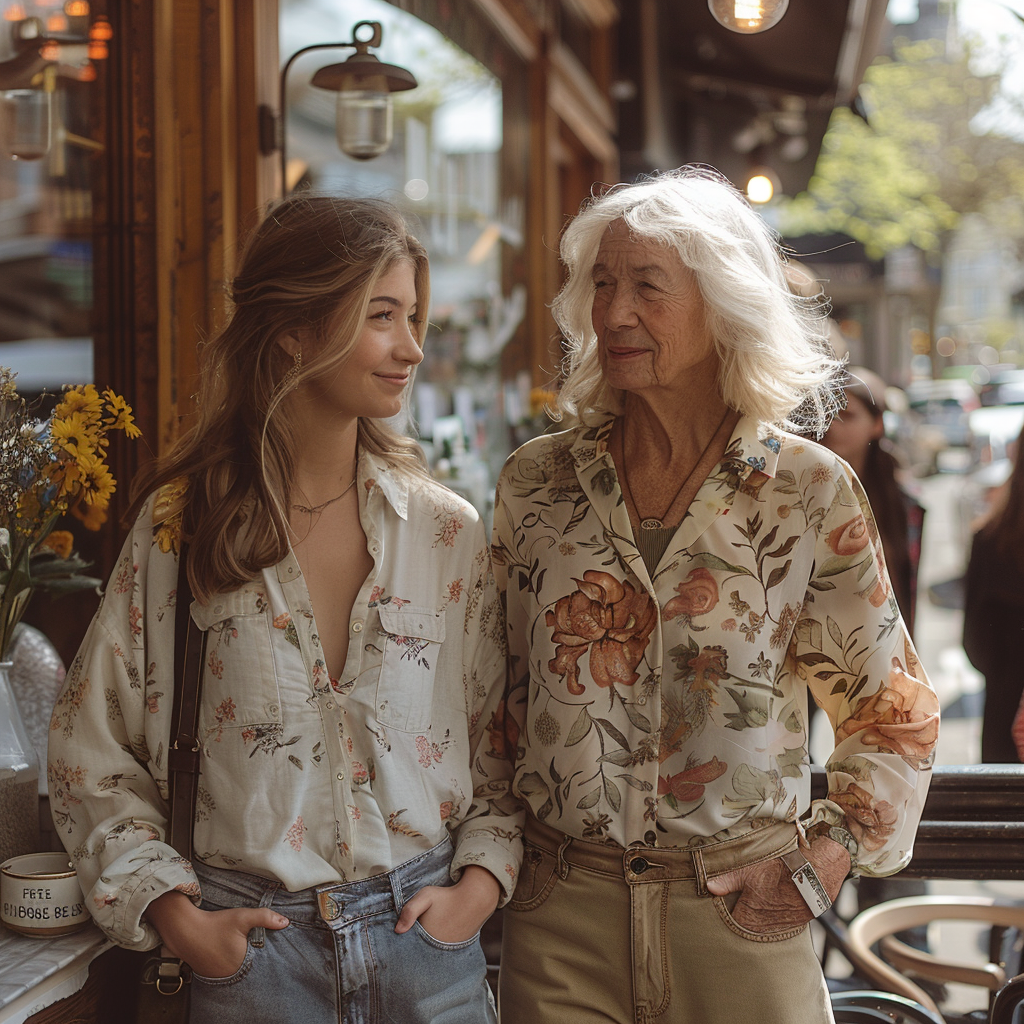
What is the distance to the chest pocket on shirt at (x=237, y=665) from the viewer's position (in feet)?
5.69

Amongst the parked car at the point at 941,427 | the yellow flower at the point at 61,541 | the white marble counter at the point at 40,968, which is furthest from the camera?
the parked car at the point at 941,427

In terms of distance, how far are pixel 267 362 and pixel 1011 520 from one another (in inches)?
107

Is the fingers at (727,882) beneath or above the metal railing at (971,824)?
above

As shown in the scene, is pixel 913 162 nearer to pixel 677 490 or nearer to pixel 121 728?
pixel 677 490

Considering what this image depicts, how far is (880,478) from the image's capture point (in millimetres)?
4082

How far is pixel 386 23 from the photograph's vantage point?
4055 millimetres

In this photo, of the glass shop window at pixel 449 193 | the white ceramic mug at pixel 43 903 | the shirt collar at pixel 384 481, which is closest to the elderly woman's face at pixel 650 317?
the shirt collar at pixel 384 481

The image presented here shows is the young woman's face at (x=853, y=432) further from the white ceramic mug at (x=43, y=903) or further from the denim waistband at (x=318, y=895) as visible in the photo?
the white ceramic mug at (x=43, y=903)

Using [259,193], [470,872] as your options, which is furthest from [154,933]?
[259,193]

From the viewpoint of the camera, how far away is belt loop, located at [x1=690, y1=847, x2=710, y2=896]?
1786 mm

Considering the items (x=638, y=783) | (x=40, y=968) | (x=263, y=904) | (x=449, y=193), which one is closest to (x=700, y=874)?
(x=638, y=783)

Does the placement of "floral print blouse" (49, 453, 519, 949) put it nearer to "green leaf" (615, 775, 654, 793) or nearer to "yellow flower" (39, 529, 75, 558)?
"green leaf" (615, 775, 654, 793)

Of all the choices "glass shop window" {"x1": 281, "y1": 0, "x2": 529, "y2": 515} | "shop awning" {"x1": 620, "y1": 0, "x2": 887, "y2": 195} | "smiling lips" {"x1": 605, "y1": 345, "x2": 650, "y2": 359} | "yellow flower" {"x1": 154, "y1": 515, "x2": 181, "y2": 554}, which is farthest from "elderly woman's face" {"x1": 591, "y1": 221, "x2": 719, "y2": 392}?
"shop awning" {"x1": 620, "y1": 0, "x2": 887, "y2": 195}

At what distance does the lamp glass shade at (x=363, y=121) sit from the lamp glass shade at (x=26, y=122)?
83 centimetres
